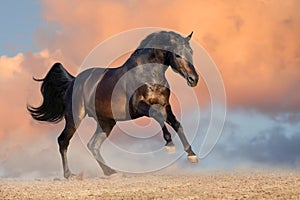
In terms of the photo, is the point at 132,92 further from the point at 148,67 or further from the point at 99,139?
the point at 99,139

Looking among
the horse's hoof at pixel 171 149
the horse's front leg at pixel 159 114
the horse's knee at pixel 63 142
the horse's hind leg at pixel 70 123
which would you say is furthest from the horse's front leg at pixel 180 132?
the horse's knee at pixel 63 142

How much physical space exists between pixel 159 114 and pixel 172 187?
8.03ft

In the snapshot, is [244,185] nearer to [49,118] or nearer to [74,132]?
[74,132]

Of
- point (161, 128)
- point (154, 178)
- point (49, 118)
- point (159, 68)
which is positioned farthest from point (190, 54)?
point (49, 118)

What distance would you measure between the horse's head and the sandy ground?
6.47ft

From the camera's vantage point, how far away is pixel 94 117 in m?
14.4

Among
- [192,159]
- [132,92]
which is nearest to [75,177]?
[132,92]

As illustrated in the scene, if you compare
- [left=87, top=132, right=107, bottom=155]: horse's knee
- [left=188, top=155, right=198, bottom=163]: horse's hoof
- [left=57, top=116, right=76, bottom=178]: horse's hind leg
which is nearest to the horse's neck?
[left=188, top=155, right=198, bottom=163]: horse's hoof

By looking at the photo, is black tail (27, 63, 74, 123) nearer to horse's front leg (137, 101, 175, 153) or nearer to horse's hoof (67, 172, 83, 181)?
horse's hoof (67, 172, 83, 181)

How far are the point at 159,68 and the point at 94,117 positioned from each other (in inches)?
98.7

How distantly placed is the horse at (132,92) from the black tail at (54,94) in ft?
0.71

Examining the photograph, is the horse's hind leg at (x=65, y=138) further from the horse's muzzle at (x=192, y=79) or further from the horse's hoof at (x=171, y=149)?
the horse's muzzle at (x=192, y=79)

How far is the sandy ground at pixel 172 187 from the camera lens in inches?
361

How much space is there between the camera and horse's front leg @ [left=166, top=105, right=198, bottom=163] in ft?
39.6
